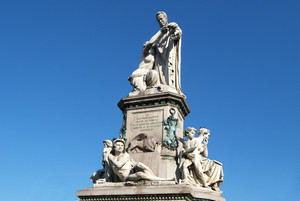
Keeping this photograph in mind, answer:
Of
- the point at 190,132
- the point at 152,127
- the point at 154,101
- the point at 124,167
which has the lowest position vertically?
the point at 124,167

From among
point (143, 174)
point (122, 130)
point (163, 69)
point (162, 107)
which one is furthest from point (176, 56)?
point (143, 174)

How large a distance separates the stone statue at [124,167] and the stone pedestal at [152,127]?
56 cm

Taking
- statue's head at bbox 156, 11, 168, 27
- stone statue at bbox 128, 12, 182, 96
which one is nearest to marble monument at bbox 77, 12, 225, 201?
stone statue at bbox 128, 12, 182, 96

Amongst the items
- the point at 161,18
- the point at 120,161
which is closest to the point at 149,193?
the point at 120,161

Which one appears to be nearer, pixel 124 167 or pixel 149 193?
pixel 149 193

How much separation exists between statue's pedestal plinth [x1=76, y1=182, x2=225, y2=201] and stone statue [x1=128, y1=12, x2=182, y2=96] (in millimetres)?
3836

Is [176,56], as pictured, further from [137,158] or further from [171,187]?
[171,187]

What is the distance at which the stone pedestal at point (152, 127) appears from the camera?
12258mm

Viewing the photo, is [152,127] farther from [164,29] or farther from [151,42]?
[164,29]

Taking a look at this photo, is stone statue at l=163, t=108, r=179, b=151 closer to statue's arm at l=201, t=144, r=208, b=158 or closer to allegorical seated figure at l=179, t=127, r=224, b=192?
allegorical seated figure at l=179, t=127, r=224, b=192

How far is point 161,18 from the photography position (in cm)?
1528

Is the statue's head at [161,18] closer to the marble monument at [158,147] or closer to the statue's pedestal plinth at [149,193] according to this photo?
the marble monument at [158,147]

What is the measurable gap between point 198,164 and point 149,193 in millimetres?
1835

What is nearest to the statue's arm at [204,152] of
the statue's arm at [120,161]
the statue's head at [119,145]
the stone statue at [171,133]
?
the stone statue at [171,133]
